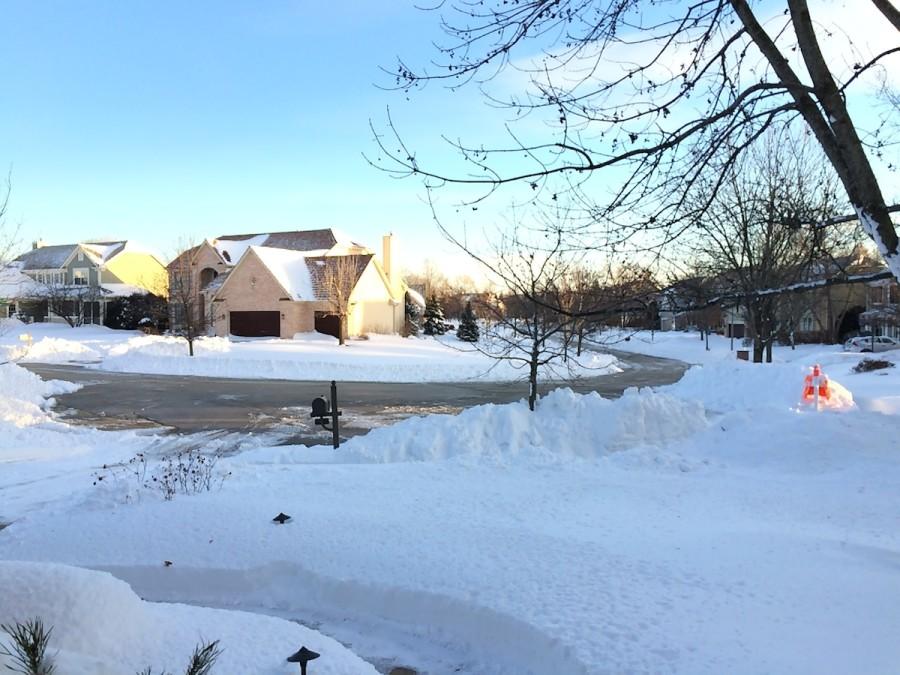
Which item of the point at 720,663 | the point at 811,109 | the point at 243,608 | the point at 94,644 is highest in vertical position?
the point at 811,109

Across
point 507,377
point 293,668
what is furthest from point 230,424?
point 507,377

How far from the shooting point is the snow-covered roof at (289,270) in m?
41.1

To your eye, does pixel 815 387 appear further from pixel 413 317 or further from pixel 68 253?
pixel 68 253

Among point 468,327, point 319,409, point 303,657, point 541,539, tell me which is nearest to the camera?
point 303,657

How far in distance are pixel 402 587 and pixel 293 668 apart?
164cm

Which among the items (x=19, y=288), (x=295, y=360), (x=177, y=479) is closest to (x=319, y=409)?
(x=177, y=479)

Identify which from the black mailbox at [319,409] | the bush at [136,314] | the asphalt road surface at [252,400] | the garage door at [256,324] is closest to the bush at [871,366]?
the asphalt road surface at [252,400]

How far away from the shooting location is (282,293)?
41000 mm

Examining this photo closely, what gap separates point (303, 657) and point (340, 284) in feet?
118

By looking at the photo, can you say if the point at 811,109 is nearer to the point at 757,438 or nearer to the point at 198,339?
the point at 757,438

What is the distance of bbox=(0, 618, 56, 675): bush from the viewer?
229cm

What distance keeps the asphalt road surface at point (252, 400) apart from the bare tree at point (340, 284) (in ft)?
45.7

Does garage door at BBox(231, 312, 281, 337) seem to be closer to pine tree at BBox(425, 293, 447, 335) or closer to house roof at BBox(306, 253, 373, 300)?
house roof at BBox(306, 253, 373, 300)

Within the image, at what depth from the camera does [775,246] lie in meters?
16.7
